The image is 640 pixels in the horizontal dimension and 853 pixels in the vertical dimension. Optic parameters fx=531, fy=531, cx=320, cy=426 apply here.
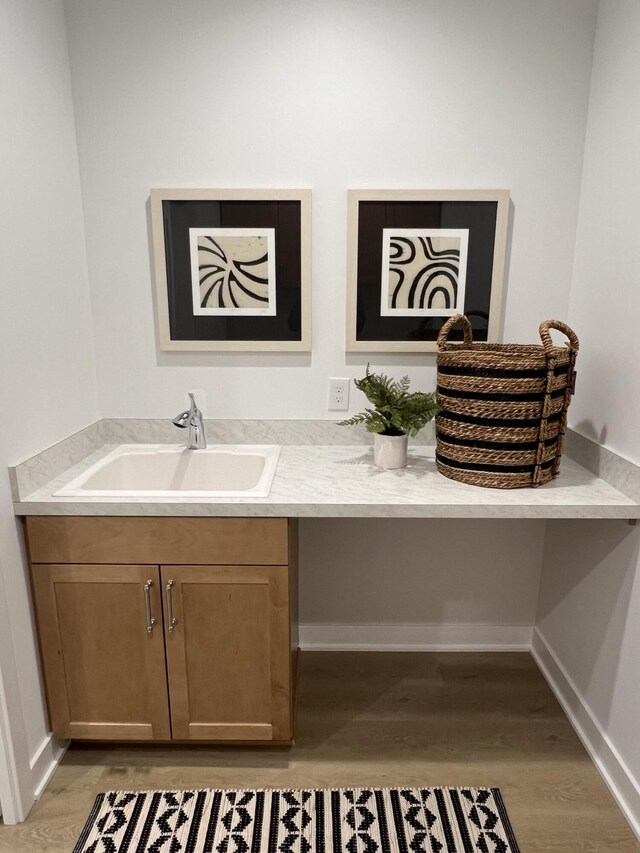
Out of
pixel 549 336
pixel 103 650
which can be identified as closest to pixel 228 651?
pixel 103 650

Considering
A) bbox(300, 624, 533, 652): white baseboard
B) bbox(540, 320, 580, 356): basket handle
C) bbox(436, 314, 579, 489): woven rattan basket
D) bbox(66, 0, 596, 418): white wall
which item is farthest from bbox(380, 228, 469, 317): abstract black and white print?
bbox(300, 624, 533, 652): white baseboard

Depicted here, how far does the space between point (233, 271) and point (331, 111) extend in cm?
63

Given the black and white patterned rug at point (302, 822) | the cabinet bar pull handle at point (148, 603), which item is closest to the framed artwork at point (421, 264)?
the cabinet bar pull handle at point (148, 603)

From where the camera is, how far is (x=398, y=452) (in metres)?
1.78

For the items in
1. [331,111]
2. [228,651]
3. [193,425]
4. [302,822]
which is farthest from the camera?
[193,425]

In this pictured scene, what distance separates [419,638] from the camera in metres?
2.23

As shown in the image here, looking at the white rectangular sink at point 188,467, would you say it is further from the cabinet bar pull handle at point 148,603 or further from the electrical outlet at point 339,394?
the cabinet bar pull handle at point 148,603

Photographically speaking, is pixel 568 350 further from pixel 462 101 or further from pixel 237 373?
pixel 237 373

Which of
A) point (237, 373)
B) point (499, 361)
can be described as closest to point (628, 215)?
point (499, 361)

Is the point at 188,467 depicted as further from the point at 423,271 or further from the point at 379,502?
the point at 423,271

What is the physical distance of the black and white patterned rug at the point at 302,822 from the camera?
4.64ft

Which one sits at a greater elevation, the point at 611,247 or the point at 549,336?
the point at 611,247

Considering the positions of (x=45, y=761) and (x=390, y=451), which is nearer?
(x=45, y=761)

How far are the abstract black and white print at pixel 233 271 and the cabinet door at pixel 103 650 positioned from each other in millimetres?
951
